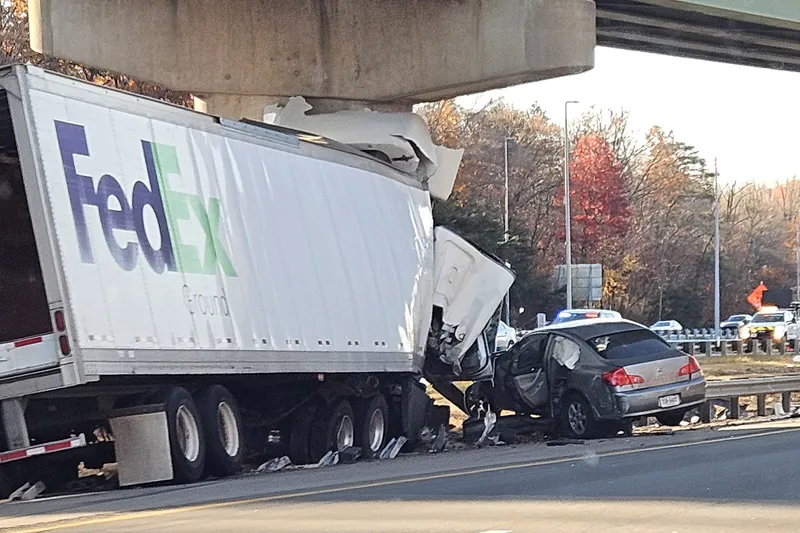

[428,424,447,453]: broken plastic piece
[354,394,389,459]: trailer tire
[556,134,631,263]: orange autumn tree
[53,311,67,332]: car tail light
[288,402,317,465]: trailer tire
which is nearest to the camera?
[53,311,67,332]: car tail light

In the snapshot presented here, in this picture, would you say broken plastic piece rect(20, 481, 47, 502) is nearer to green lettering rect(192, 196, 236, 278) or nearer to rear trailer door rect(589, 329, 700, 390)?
green lettering rect(192, 196, 236, 278)

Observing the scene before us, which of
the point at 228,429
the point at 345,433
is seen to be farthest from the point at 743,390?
the point at 228,429

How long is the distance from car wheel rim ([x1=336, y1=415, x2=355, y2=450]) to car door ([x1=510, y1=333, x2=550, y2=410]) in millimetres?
2997

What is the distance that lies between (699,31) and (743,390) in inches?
248

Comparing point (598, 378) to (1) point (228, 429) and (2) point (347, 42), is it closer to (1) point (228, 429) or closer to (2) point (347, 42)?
(1) point (228, 429)

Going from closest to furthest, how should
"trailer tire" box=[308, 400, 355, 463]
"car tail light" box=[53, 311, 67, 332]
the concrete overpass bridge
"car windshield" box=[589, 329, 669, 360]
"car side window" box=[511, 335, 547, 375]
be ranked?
"car tail light" box=[53, 311, 67, 332] → "trailer tire" box=[308, 400, 355, 463] → "car windshield" box=[589, 329, 669, 360] → "car side window" box=[511, 335, 547, 375] → the concrete overpass bridge

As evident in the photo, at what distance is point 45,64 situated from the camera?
40.4 m

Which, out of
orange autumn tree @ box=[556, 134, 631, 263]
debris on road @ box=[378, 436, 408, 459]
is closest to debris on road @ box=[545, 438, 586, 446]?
debris on road @ box=[378, 436, 408, 459]

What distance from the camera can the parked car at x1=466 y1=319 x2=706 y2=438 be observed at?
1816 cm

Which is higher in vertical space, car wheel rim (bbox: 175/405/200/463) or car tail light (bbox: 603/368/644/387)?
car wheel rim (bbox: 175/405/200/463)

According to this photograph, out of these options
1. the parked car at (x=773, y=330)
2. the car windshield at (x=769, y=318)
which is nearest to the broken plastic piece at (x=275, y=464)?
the parked car at (x=773, y=330)

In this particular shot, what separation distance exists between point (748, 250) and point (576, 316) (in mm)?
74072

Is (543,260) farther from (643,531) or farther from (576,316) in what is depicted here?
(643,531)

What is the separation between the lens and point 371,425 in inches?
700
